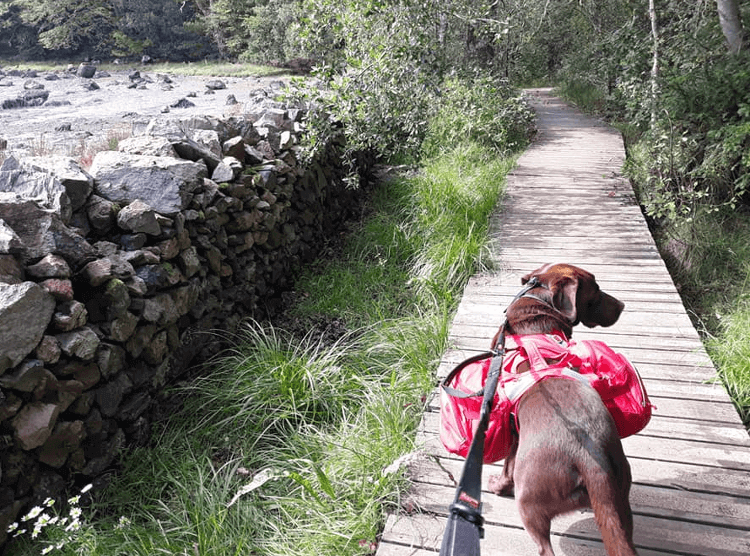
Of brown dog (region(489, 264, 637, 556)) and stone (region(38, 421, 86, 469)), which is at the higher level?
brown dog (region(489, 264, 637, 556))

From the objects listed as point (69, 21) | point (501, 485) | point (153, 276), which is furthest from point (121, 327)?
point (69, 21)

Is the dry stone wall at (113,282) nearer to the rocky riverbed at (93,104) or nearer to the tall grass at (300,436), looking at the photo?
the tall grass at (300,436)

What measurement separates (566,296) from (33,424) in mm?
2311

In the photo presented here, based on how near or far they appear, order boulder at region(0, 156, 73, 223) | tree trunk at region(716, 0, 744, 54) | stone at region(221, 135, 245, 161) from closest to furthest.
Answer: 1. boulder at region(0, 156, 73, 223)
2. stone at region(221, 135, 245, 161)
3. tree trunk at region(716, 0, 744, 54)

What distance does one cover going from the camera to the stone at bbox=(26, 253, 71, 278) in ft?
8.64

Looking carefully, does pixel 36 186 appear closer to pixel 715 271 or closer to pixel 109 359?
pixel 109 359

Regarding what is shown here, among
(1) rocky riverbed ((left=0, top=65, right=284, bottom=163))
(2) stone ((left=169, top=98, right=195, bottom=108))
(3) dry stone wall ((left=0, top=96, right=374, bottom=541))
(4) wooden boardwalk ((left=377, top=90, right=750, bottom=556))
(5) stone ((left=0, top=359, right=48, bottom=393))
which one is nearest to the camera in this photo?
(4) wooden boardwalk ((left=377, top=90, right=750, bottom=556))

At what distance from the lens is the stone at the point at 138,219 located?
3.29 metres

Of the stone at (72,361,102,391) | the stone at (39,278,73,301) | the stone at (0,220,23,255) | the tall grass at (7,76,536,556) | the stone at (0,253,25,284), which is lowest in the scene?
the tall grass at (7,76,536,556)

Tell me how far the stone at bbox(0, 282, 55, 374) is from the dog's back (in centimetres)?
209

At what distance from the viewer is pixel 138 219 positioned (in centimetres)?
329

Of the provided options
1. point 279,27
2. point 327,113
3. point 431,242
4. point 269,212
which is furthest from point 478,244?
point 279,27

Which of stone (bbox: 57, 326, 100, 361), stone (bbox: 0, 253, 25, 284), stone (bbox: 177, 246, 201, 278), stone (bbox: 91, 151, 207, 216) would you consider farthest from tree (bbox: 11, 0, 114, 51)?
stone (bbox: 57, 326, 100, 361)

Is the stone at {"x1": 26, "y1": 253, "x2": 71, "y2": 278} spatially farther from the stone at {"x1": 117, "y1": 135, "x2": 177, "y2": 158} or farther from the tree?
the tree
